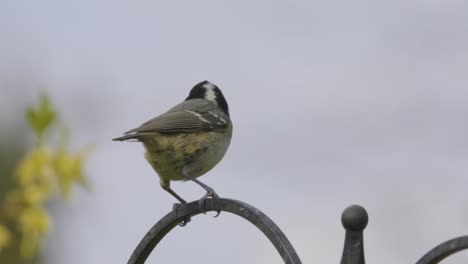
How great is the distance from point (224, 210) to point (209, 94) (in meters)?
2.21

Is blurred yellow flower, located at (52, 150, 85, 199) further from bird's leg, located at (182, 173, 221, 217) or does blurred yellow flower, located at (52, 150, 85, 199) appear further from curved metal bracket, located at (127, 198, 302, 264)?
bird's leg, located at (182, 173, 221, 217)

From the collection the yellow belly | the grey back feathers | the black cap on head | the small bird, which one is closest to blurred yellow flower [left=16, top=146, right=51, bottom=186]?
the grey back feathers

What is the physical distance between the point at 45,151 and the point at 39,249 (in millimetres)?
145

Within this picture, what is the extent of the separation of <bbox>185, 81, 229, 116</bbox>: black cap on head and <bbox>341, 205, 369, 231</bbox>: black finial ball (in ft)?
9.16

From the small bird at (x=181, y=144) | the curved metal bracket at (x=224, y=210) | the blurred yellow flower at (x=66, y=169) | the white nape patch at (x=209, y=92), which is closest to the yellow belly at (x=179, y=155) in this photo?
the small bird at (x=181, y=144)

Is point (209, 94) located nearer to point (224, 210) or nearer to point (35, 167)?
point (224, 210)

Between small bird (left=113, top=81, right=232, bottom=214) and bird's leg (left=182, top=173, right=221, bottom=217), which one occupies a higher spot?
small bird (left=113, top=81, right=232, bottom=214)

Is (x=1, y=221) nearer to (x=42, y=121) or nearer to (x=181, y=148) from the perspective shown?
(x=42, y=121)

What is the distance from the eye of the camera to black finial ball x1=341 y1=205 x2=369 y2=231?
5.22 ft

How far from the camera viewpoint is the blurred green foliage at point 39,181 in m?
0.86

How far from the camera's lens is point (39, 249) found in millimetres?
821

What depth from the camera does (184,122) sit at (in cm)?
381

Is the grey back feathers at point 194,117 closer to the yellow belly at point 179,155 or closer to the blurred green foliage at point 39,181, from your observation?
the yellow belly at point 179,155

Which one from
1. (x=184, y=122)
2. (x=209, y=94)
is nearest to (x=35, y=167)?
(x=184, y=122)
